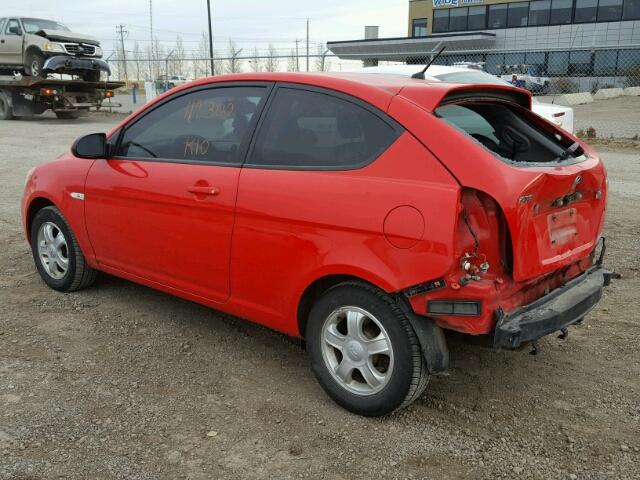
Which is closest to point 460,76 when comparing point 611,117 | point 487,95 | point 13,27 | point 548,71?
point 487,95

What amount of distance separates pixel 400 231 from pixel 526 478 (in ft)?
3.88

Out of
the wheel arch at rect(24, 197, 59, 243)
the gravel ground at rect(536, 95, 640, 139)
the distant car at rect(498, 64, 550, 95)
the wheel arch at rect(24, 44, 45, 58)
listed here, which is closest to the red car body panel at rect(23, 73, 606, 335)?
the wheel arch at rect(24, 197, 59, 243)

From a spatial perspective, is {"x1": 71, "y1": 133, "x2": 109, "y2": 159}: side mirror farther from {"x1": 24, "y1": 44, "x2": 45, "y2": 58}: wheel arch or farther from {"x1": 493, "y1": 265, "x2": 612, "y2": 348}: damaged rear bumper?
{"x1": 24, "y1": 44, "x2": 45, "y2": 58}: wheel arch

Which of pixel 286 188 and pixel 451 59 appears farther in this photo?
pixel 451 59

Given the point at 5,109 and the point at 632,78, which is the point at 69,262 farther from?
the point at 632,78

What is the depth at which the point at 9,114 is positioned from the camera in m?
20.2

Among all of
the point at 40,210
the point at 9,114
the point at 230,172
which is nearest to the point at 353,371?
the point at 230,172

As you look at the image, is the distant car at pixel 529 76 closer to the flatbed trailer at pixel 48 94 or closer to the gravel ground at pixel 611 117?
the gravel ground at pixel 611 117

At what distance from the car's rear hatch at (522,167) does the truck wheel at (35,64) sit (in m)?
17.8

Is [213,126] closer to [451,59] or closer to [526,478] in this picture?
[526,478]

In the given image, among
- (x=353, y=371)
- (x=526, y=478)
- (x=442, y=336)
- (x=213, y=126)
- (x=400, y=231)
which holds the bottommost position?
(x=526, y=478)

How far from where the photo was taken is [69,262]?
4625mm

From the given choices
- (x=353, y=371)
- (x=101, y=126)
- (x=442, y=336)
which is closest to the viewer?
(x=442, y=336)

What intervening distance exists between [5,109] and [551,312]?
21.3 meters
